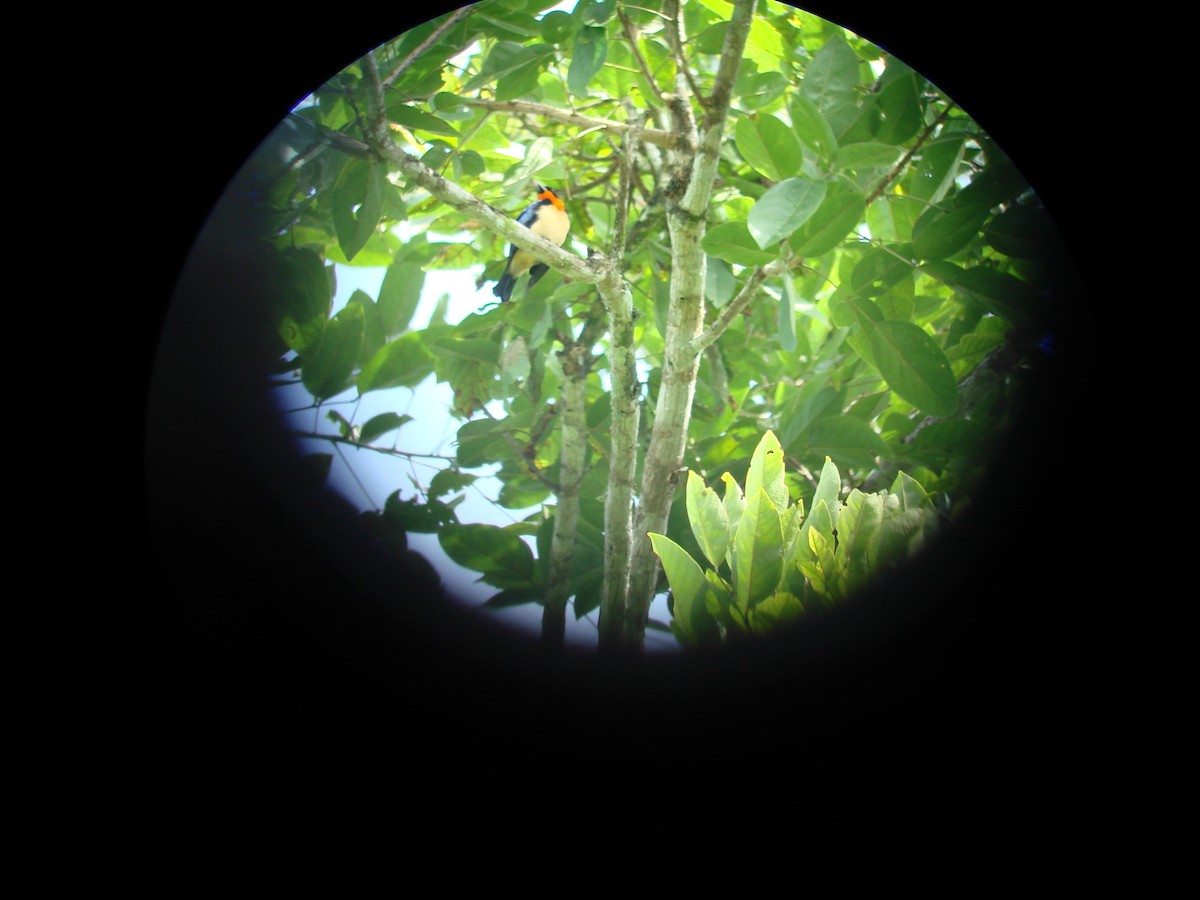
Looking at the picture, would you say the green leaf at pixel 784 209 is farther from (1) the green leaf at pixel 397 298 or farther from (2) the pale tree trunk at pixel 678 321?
(1) the green leaf at pixel 397 298

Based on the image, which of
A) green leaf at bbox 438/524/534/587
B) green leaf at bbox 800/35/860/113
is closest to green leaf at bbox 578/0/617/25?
green leaf at bbox 800/35/860/113

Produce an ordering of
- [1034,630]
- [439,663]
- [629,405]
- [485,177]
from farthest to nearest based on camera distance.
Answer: [485,177]
[629,405]
[439,663]
[1034,630]

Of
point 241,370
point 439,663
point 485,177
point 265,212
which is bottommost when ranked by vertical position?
point 439,663

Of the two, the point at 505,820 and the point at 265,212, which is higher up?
the point at 265,212

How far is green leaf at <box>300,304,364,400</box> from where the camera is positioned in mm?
880

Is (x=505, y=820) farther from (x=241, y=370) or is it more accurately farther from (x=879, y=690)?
(x=241, y=370)

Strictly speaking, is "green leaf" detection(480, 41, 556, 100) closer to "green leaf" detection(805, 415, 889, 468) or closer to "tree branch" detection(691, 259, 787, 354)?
"tree branch" detection(691, 259, 787, 354)

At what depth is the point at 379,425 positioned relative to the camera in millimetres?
944

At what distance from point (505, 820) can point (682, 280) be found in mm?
653

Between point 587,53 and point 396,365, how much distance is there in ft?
1.35

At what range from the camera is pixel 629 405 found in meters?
1.02

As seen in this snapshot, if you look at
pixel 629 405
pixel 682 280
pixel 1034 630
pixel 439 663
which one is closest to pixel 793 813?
pixel 1034 630

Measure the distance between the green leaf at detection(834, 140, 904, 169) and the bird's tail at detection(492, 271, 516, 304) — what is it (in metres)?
0.64

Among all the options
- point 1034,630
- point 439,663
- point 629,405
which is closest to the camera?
point 1034,630
